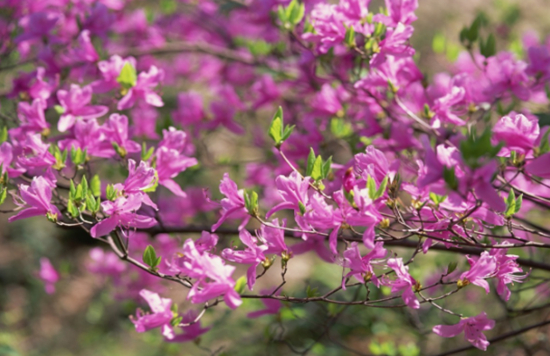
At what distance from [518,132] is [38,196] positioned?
3.22 feet

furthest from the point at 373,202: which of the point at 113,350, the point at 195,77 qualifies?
the point at 113,350

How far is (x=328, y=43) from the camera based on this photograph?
1.50m

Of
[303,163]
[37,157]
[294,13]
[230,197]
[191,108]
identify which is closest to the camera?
[230,197]

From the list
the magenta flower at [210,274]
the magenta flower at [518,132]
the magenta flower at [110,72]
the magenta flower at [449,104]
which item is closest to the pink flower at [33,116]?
the magenta flower at [110,72]

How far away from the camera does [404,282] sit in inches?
46.0

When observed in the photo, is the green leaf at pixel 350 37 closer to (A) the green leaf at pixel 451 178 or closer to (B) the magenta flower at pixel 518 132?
(B) the magenta flower at pixel 518 132

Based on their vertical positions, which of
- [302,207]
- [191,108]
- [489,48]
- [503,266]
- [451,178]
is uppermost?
[451,178]

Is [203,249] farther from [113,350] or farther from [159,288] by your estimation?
[113,350]

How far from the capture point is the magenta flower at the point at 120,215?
118 cm

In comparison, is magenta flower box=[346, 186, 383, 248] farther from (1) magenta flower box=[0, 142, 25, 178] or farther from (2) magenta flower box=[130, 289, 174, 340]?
(1) magenta flower box=[0, 142, 25, 178]

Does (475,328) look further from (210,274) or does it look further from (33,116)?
(33,116)

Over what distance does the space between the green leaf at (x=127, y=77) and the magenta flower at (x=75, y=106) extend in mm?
90

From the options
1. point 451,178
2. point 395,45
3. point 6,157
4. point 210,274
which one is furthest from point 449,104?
point 6,157

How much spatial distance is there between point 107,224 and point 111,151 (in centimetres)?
35
